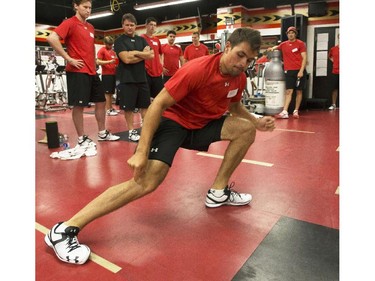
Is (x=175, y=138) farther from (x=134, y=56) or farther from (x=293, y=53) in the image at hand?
(x=293, y=53)

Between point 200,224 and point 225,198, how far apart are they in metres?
0.34

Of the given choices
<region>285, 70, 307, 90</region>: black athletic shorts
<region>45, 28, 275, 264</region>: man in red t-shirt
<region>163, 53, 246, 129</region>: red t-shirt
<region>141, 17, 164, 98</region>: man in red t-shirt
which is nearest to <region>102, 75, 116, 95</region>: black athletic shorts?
<region>141, 17, 164, 98</region>: man in red t-shirt

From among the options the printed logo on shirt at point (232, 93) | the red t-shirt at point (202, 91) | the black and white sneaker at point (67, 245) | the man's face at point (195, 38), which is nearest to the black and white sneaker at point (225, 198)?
the red t-shirt at point (202, 91)

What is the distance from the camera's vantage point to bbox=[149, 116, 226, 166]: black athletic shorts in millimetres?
1729

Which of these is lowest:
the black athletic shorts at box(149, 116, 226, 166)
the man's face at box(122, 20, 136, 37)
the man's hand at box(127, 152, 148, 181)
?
the man's hand at box(127, 152, 148, 181)

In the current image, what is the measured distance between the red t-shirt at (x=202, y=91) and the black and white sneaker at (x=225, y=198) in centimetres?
49

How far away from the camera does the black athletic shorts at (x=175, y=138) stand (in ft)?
5.67

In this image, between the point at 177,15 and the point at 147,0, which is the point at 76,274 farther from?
the point at 177,15

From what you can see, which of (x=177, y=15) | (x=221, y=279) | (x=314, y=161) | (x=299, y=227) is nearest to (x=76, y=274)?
(x=221, y=279)

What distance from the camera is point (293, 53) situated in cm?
648

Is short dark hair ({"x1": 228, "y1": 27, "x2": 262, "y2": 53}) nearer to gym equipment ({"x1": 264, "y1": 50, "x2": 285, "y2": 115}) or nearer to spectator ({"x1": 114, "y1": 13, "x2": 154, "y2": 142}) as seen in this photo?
spectator ({"x1": 114, "y1": 13, "x2": 154, "y2": 142})

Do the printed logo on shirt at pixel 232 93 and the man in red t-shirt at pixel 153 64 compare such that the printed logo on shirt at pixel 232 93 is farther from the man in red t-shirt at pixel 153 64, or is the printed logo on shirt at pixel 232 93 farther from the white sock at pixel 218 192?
the man in red t-shirt at pixel 153 64

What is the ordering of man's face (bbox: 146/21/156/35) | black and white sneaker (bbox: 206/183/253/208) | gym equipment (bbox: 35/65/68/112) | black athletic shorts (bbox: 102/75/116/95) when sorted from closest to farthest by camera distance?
black and white sneaker (bbox: 206/183/253/208) < man's face (bbox: 146/21/156/35) < black athletic shorts (bbox: 102/75/116/95) < gym equipment (bbox: 35/65/68/112)

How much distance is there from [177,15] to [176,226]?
37.2 ft
